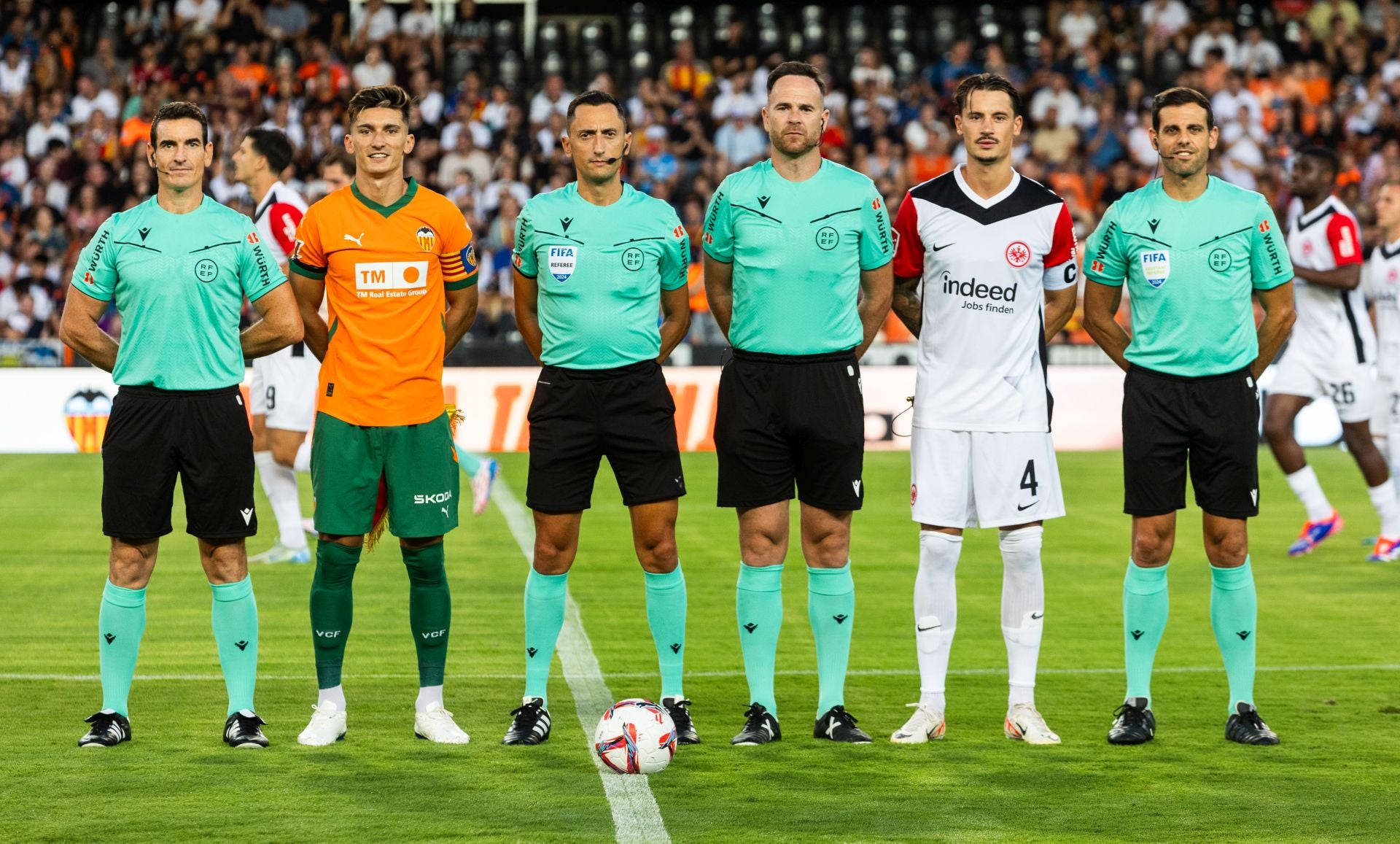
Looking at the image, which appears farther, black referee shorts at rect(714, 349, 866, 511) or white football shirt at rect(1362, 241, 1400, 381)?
white football shirt at rect(1362, 241, 1400, 381)

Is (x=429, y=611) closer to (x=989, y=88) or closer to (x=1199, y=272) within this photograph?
(x=989, y=88)

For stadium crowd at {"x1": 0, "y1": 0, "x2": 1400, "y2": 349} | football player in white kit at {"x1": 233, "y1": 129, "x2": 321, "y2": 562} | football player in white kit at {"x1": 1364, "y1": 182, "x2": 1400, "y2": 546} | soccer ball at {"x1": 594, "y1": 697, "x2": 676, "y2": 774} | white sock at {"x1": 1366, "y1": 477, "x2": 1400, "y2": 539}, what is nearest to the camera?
soccer ball at {"x1": 594, "y1": 697, "x2": 676, "y2": 774}

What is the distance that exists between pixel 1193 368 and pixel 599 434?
7.25 ft

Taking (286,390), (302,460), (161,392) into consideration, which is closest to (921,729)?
(161,392)

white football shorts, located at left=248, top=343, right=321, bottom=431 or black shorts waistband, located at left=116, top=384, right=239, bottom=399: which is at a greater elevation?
black shorts waistband, located at left=116, top=384, right=239, bottom=399

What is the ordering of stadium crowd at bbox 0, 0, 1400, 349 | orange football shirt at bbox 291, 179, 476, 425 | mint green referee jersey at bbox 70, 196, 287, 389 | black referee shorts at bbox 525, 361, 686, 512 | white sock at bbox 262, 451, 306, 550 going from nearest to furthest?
mint green referee jersey at bbox 70, 196, 287, 389 → orange football shirt at bbox 291, 179, 476, 425 → black referee shorts at bbox 525, 361, 686, 512 → white sock at bbox 262, 451, 306, 550 → stadium crowd at bbox 0, 0, 1400, 349

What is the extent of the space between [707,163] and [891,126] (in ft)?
9.18

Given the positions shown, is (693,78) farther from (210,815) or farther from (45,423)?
(210,815)

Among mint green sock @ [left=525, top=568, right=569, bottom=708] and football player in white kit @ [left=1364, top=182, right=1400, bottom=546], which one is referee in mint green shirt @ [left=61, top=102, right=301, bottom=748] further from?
football player in white kit @ [left=1364, top=182, right=1400, bottom=546]

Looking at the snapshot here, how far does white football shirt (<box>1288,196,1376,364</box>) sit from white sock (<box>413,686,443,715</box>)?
6.74 m

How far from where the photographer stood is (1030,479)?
6555 millimetres

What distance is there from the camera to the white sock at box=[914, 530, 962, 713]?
21.6 ft

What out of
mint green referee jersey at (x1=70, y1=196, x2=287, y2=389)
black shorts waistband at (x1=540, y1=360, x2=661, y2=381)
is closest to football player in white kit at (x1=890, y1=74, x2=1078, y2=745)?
black shorts waistband at (x1=540, y1=360, x2=661, y2=381)

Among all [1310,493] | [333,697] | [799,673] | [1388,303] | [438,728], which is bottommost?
[799,673]
